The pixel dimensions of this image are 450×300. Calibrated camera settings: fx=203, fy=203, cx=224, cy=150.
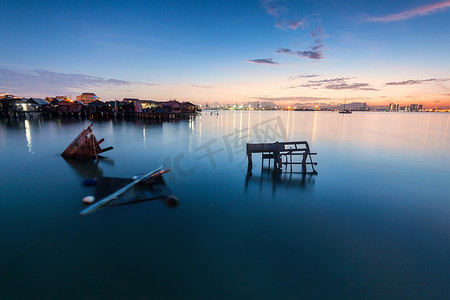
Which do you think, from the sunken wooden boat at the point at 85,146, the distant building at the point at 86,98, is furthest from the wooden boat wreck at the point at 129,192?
the distant building at the point at 86,98

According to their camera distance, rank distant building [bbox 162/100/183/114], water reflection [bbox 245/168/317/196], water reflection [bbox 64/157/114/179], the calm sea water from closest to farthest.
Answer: the calm sea water → water reflection [bbox 245/168/317/196] → water reflection [bbox 64/157/114/179] → distant building [bbox 162/100/183/114]

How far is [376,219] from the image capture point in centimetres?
970

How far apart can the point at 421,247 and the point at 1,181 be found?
22.7 metres

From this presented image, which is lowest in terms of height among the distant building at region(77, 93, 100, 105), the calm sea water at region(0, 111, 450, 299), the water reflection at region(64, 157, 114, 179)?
the calm sea water at region(0, 111, 450, 299)

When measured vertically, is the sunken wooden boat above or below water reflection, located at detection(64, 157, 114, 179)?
above

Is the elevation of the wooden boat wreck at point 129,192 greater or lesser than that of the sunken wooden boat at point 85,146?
lesser

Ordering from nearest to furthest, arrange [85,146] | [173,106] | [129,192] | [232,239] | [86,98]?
[232,239] → [129,192] → [85,146] → [173,106] → [86,98]

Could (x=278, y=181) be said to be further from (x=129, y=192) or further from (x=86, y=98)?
(x=86, y=98)

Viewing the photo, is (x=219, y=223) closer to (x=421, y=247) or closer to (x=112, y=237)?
(x=112, y=237)

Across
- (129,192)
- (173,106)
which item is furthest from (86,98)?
(129,192)

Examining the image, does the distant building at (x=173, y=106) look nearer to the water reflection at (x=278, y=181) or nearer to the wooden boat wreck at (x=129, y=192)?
the water reflection at (x=278, y=181)

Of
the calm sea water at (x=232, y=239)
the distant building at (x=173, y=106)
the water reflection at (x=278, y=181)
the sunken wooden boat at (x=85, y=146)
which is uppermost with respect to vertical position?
the distant building at (x=173, y=106)

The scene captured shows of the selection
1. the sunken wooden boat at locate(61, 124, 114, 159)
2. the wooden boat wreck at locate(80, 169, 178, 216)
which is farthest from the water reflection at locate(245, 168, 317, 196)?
the sunken wooden boat at locate(61, 124, 114, 159)

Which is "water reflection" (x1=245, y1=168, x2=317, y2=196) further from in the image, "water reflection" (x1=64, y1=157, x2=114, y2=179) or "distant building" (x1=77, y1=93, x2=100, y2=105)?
"distant building" (x1=77, y1=93, x2=100, y2=105)
